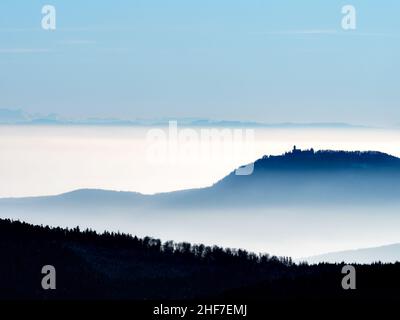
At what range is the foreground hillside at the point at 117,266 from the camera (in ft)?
Answer: 448

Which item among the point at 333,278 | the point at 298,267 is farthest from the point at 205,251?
the point at 333,278

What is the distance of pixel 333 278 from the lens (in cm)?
9075

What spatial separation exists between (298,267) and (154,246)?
4829 centimetres

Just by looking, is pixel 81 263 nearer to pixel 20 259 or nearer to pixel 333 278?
pixel 20 259

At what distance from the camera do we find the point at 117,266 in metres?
151

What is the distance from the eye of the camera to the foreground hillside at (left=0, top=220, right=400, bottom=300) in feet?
448
